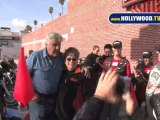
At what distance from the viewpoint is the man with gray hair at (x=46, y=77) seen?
438 centimetres

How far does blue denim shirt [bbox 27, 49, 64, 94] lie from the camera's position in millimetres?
4367

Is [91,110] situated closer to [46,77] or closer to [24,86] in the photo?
[24,86]

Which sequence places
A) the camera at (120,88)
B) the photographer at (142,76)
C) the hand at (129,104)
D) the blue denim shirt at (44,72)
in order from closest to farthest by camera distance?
the camera at (120,88) → the hand at (129,104) → the blue denim shirt at (44,72) → the photographer at (142,76)

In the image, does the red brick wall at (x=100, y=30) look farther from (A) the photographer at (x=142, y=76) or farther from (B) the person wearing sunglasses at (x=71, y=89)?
(B) the person wearing sunglasses at (x=71, y=89)

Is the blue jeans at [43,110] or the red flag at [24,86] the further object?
the blue jeans at [43,110]

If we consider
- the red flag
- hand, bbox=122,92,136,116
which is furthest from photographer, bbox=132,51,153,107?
hand, bbox=122,92,136,116

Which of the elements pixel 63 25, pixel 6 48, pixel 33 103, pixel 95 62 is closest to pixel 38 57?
pixel 33 103

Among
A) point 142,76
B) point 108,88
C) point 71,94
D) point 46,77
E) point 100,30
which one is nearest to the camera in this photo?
point 108,88

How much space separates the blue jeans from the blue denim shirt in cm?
15

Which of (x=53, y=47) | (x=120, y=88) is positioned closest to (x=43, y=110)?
(x=53, y=47)

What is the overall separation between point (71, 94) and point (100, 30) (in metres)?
11.3

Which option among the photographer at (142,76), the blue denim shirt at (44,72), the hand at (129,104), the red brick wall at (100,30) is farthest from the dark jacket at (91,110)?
the red brick wall at (100,30)

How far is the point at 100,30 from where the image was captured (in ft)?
50.1

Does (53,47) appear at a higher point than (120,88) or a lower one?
higher
